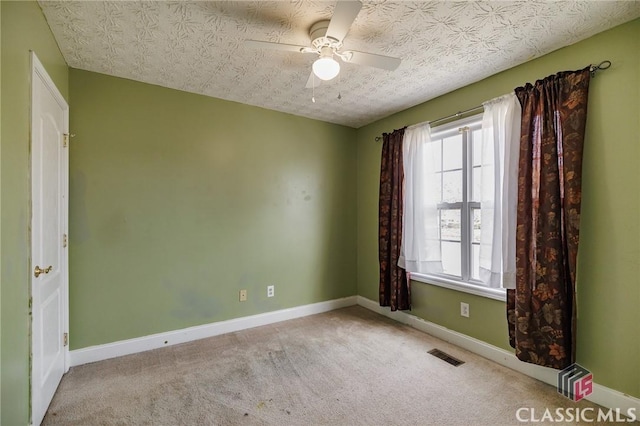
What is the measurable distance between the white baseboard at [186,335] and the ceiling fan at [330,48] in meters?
2.59

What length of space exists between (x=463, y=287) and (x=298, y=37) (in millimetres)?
2542

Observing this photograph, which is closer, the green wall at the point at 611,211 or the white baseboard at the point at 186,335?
the green wall at the point at 611,211

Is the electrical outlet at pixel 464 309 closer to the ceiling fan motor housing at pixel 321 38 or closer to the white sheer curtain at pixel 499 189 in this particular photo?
the white sheer curtain at pixel 499 189

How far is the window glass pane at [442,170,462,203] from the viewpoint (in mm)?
2838

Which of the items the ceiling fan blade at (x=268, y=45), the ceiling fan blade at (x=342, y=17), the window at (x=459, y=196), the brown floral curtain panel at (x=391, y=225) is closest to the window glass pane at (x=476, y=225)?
the window at (x=459, y=196)

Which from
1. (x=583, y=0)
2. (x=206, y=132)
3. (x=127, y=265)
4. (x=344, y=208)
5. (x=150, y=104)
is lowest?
(x=127, y=265)

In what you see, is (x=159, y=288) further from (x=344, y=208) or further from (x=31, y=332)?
(x=344, y=208)

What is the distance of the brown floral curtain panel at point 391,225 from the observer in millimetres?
3205

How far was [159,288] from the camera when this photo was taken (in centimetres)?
272

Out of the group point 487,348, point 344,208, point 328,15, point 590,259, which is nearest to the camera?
point 328,15

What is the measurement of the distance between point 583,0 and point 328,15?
4.66 feet

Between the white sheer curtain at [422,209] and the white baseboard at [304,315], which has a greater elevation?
the white sheer curtain at [422,209]

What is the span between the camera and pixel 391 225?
334 cm

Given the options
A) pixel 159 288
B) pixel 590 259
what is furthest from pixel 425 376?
pixel 159 288
